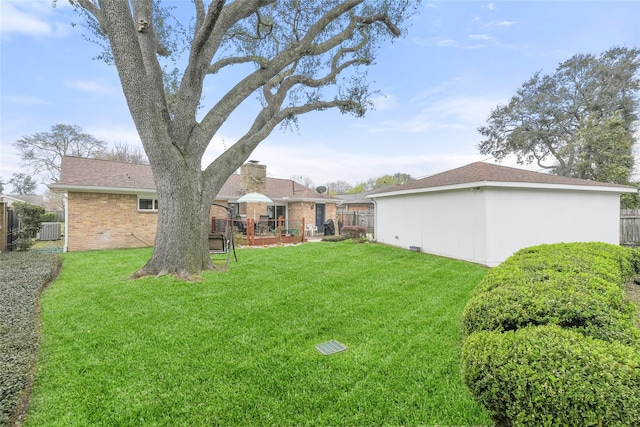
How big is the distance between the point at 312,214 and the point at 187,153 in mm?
12106

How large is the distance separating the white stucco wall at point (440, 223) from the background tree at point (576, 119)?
610 inches

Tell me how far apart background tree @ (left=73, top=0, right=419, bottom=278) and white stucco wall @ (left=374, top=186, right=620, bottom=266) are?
15.9 feet

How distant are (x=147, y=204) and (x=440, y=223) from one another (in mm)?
12092

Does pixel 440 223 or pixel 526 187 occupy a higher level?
pixel 526 187

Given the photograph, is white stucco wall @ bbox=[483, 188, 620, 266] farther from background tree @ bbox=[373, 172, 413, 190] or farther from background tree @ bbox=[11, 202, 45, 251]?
background tree @ bbox=[373, 172, 413, 190]

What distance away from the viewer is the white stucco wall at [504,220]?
331 inches

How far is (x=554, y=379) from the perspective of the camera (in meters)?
1.55

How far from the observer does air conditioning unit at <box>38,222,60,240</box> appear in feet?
51.4

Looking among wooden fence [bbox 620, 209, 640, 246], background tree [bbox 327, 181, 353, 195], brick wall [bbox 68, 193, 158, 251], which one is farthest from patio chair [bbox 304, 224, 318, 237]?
background tree [bbox 327, 181, 353, 195]

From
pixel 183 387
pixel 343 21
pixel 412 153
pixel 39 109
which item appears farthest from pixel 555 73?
pixel 39 109

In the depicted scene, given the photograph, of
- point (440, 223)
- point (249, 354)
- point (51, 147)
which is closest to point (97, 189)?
point (249, 354)

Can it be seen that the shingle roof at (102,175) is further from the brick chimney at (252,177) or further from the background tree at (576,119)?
the background tree at (576,119)

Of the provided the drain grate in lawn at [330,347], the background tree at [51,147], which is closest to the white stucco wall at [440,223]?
the drain grate in lawn at [330,347]

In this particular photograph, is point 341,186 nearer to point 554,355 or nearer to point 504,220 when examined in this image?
point 504,220
